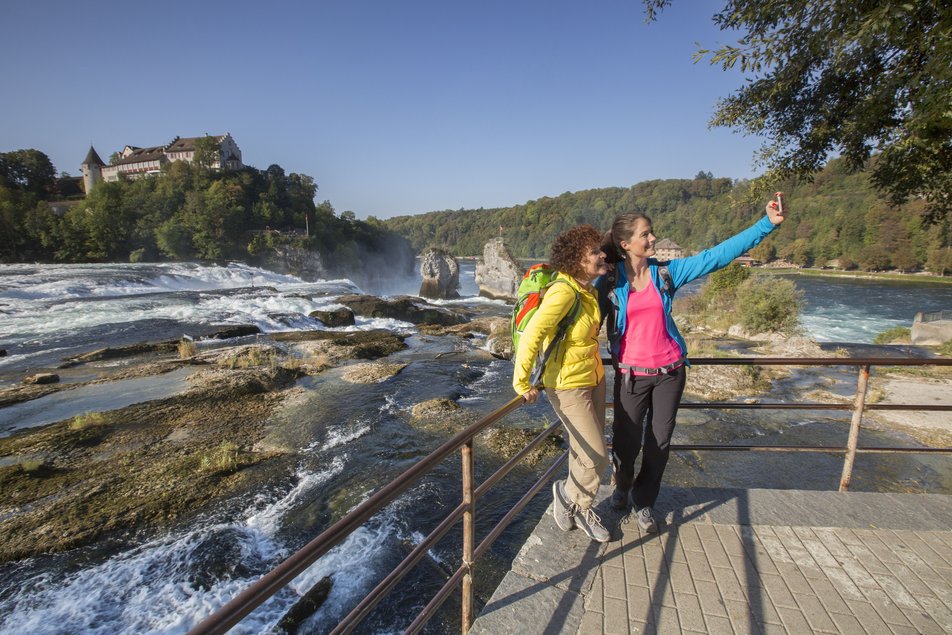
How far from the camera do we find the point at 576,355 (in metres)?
2.54

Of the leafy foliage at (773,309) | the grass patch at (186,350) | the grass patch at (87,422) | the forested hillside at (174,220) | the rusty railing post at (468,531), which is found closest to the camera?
the rusty railing post at (468,531)

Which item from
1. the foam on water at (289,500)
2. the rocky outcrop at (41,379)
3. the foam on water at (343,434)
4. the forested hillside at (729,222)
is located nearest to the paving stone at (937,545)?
the forested hillside at (729,222)

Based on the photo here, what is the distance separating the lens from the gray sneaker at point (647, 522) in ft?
9.45

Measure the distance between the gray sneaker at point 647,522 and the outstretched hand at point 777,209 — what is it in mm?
2128

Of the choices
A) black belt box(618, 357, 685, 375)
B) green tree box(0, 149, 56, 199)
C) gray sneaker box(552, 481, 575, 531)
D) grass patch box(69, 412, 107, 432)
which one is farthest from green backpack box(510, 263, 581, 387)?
green tree box(0, 149, 56, 199)

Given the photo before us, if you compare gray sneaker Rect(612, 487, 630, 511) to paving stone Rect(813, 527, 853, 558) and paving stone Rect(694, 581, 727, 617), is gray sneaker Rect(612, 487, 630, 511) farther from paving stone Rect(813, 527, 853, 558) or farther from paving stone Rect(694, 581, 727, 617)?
paving stone Rect(813, 527, 853, 558)

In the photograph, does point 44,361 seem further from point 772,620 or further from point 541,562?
point 772,620

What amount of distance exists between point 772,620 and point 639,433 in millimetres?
1119

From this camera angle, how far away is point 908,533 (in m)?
2.92

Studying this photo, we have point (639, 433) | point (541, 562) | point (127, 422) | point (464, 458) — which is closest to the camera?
point (464, 458)

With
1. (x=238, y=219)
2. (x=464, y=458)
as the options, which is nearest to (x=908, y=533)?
(x=464, y=458)

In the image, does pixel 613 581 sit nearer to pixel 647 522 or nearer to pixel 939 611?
pixel 647 522

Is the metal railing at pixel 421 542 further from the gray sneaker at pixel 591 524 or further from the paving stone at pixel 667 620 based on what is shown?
the paving stone at pixel 667 620

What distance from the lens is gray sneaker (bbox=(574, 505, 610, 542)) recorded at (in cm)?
277
